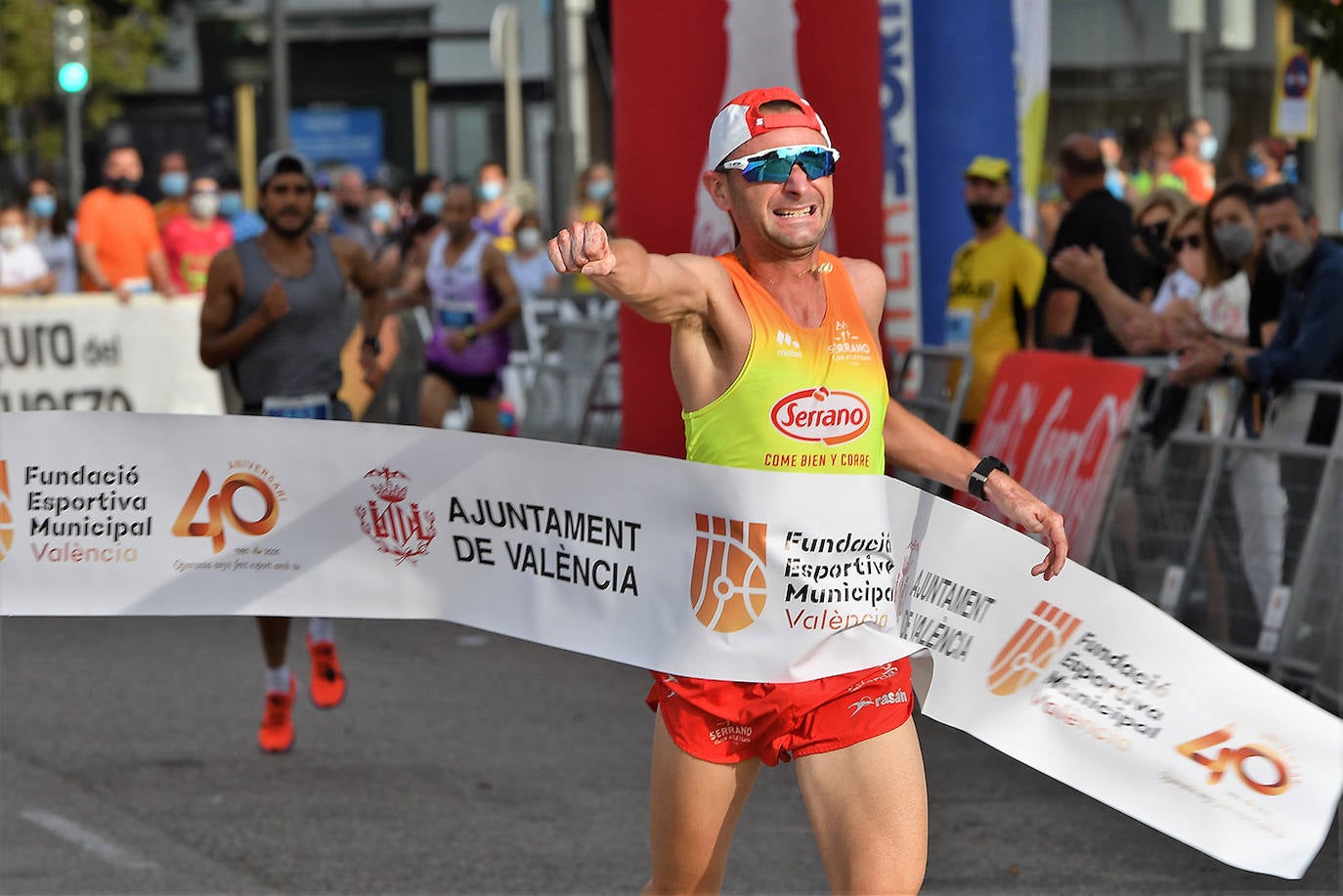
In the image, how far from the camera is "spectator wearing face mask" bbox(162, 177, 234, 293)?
1816 cm

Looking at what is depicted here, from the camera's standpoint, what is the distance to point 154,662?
Result: 10180mm

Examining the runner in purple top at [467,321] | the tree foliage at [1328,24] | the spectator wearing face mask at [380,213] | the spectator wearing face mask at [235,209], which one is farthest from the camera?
the spectator wearing face mask at [380,213]

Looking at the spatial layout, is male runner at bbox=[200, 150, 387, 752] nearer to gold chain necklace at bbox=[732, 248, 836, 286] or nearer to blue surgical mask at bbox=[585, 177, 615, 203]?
gold chain necklace at bbox=[732, 248, 836, 286]

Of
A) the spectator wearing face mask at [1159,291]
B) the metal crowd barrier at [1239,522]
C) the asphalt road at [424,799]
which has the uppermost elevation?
the spectator wearing face mask at [1159,291]

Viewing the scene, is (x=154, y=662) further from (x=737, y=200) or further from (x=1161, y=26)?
(x=1161, y=26)

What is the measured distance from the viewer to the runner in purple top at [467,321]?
1327 cm

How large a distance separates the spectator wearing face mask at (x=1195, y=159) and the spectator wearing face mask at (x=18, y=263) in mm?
9928

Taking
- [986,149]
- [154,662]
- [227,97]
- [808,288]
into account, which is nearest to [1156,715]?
[808,288]

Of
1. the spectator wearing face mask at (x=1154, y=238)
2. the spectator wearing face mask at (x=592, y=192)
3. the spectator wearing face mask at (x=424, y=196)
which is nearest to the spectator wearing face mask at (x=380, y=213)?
the spectator wearing face mask at (x=592, y=192)

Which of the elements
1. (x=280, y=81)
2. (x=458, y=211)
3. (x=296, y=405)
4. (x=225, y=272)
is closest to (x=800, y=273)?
(x=296, y=405)

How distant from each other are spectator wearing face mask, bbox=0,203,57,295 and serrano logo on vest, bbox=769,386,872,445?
1519 centimetres

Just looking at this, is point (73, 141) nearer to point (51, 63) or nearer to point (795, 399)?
point (51, 63)

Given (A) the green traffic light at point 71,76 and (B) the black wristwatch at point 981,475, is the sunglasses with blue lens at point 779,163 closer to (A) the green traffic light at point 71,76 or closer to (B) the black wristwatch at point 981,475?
(B) the black wristwatch at point 981,475

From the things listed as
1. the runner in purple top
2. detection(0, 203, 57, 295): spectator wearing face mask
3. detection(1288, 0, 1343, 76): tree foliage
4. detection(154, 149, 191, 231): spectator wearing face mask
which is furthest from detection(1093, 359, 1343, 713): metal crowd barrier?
detection(154, 149, 191, 231): spectator wearing face mask
